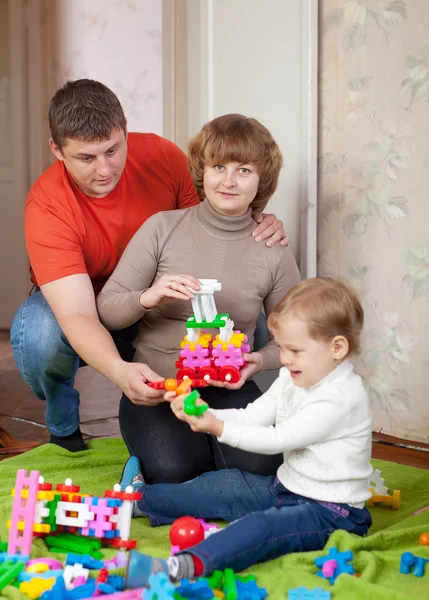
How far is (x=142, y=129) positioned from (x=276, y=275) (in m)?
1.95

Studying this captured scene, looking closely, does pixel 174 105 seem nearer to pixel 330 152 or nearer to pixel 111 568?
pixel 330 152

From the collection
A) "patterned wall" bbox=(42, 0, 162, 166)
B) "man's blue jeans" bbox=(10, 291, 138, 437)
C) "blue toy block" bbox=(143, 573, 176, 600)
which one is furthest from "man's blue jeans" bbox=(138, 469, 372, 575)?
"patterned wall" bbox=(42, 0, 162, 166)

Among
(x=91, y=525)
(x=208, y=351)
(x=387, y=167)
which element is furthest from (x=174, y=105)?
(x=91, y=525)

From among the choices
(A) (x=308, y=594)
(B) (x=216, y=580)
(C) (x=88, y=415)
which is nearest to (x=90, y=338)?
(B) (x=216, y=580)

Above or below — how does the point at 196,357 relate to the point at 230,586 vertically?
above

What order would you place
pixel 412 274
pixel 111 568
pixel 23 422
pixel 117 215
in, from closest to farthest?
pixel 111 568 < pixel 117 215 < pixel 412 274 < pixel 23 422

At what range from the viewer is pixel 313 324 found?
161 cm

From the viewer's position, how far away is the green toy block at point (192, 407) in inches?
59.4

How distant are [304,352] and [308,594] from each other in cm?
47

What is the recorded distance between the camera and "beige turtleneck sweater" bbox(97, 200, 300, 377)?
80.2 inches

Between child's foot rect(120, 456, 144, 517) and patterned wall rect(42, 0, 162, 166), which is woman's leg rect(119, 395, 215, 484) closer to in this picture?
child's foot rect(120, 456, 144, 517)

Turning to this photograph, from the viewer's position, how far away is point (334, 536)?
160 cm

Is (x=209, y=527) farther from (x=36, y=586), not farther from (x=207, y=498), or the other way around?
(x=36, y=586)

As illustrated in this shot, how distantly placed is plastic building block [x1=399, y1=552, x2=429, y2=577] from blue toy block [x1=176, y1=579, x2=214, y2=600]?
387mm
